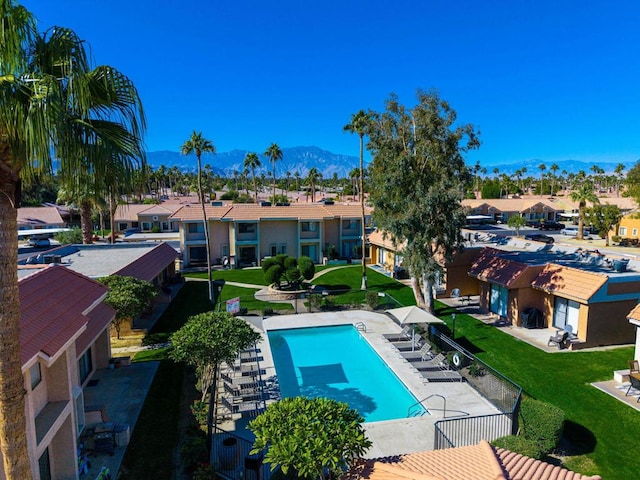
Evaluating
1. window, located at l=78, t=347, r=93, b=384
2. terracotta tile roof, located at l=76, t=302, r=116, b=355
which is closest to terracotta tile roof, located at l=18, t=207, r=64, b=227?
terracotta tile roof, located at l=76, t=302, r=116, b=355

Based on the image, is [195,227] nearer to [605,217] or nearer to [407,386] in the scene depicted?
[407,386]

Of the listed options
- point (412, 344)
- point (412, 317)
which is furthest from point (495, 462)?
point (412, 344)

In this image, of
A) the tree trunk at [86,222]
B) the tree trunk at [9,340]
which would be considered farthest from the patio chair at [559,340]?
the tree trunk at [86,222]

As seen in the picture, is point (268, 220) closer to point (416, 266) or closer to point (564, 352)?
point (416, 266)

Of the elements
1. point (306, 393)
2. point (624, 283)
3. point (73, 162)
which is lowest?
point (306, 393)

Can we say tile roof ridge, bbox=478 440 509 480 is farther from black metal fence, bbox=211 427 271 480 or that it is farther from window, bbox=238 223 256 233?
window, bbox=238 223 256 233

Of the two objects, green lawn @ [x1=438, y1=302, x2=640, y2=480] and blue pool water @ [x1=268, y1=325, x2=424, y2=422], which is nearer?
green lawn @ [x1=438, y1=302, x2=640, y2=480]

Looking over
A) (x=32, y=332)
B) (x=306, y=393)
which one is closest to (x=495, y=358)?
(x=306, y=393)

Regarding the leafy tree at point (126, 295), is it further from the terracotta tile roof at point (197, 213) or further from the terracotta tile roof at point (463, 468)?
the terracotta tile roof at point (197, 213)

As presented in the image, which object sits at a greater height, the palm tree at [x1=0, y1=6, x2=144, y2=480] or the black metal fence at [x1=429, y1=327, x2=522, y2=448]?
the palm tree at [x1=0, y1=6, x2=144, y2=480]
